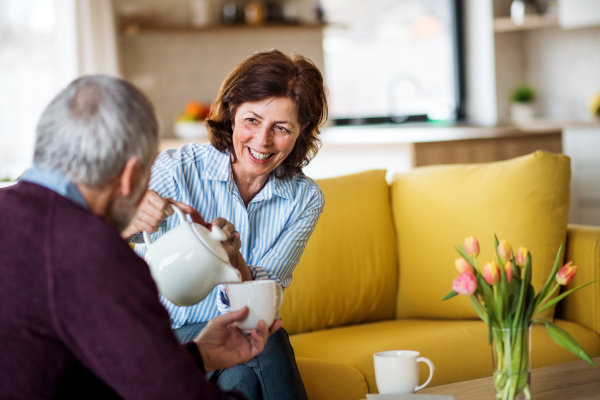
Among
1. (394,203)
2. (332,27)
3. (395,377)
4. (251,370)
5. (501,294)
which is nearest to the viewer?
(501,294)

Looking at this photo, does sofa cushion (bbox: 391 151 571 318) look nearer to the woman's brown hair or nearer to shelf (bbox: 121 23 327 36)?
the woman's brown hair

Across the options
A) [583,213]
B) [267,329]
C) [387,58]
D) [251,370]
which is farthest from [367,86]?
[267,329]

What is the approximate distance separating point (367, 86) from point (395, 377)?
423 centimetres

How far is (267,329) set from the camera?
1.12m

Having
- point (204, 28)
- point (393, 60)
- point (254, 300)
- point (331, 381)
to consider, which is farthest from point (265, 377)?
point (393, 60)

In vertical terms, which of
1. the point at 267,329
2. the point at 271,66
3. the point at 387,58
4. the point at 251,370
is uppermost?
the point at 387,58

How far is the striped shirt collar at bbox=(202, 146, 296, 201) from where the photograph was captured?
165 cm

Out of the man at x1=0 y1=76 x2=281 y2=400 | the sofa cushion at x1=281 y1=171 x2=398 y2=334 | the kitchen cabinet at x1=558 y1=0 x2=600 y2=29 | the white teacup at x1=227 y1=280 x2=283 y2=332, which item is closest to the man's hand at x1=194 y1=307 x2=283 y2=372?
the white teacup at x1=227 y1=280 x2=283 y2=332

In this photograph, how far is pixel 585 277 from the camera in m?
2.04

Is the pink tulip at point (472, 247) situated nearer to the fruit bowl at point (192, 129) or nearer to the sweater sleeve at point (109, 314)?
the sweater sleeve at point (109, 314)

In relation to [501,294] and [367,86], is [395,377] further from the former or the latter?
[367,86]

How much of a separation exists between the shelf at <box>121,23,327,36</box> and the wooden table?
3.72m

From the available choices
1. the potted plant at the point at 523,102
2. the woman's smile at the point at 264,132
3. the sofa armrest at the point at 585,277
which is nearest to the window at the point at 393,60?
the potted plant at the point at 523,102

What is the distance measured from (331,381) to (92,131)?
119 centimetres
